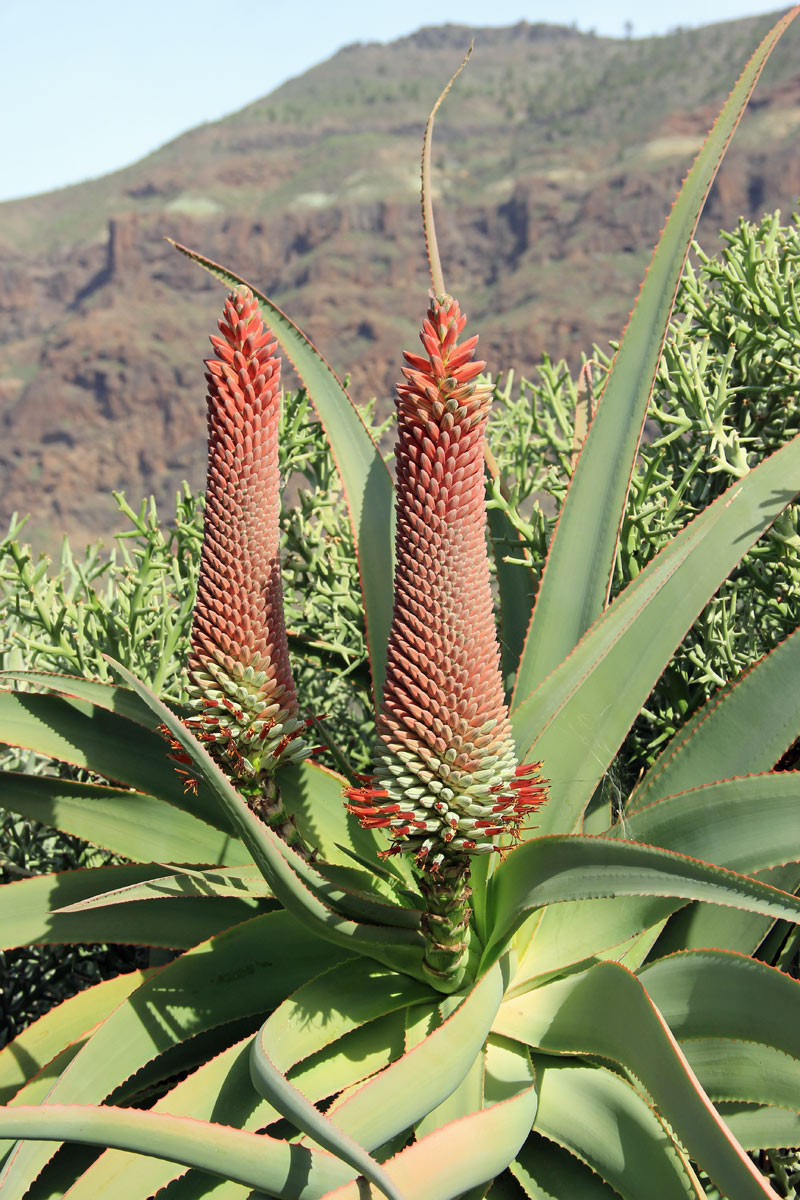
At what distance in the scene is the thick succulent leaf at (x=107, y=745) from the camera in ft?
6.66

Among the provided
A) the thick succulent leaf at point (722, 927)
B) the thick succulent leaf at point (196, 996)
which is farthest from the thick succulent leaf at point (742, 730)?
the thick succulent leaf at point (196, 996)

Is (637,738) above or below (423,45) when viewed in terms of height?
below

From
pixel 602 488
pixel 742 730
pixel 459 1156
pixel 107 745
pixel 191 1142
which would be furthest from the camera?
pixel 107 745

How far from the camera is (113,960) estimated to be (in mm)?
2719

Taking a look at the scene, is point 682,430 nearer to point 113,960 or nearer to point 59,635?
point 59,635

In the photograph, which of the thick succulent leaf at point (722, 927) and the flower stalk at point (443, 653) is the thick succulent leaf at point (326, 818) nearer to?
the flower stalk at point (443, 653)

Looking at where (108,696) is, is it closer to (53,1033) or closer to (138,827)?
(138,827)

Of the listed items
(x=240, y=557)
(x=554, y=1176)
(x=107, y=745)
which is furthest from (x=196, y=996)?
(x=240, y=557)

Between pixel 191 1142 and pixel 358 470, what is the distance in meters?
1.34

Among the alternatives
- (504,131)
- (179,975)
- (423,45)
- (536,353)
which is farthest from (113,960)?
(423,45)

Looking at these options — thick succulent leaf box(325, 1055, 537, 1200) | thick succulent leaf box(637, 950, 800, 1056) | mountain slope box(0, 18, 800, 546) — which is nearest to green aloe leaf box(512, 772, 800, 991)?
thick succulent leaf box(637, 950, 800, 1056)

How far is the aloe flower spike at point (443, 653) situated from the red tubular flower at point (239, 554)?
0.87 ft

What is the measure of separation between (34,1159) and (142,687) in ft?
2.37

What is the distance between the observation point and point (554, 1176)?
167 cm
